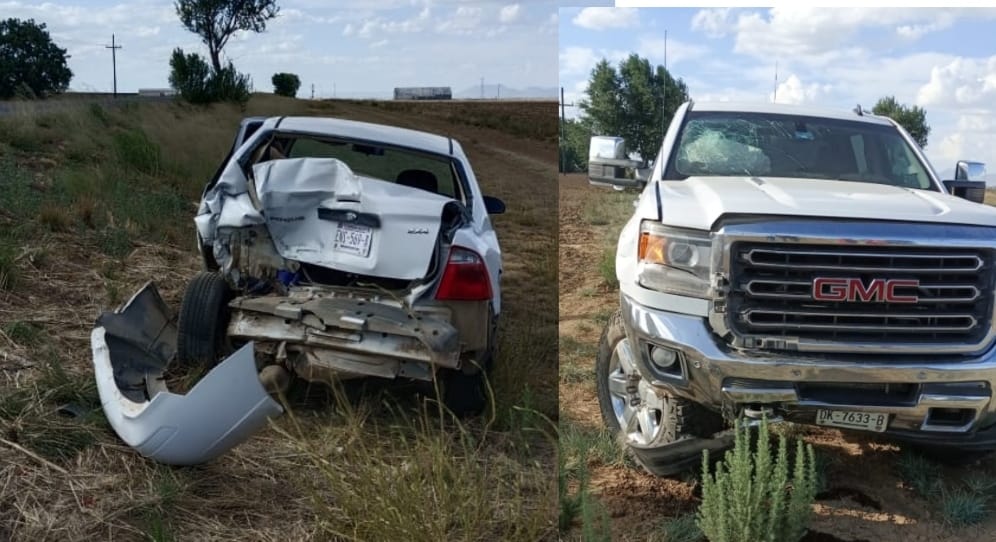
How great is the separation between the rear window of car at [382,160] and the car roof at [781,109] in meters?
1.80

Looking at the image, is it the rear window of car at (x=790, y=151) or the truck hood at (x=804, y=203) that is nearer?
the truck hood at (x=804, y=203)

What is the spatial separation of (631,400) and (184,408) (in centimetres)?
213

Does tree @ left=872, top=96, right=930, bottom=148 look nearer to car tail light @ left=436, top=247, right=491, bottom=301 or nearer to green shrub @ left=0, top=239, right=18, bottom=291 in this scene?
car tail light @ left=436, top=247, right=491, bottom=301

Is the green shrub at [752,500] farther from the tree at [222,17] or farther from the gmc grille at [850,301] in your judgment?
the tree at [222,17]

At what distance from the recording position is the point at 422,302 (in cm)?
485

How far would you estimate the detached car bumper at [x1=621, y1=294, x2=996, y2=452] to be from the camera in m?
3.62

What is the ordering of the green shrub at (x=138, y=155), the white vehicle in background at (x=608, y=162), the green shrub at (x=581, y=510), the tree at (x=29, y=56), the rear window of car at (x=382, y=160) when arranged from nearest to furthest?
the green shrub at (x=581, y=510) → the white vehicle in background at (x=608, y=162) → the rear window of car at (x=382, y=160) → the green shrub at (x=138, y=155) → the tree at (x=29, y=56)

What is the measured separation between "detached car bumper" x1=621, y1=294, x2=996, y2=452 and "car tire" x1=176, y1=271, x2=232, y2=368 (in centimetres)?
269

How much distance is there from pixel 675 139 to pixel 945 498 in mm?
2274

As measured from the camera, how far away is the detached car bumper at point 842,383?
3615 millimetres

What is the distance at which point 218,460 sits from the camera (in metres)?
4.43

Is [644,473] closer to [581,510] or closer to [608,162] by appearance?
[581,510]

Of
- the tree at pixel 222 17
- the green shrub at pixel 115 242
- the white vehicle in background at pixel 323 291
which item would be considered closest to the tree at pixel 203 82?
the tree at pixel 222 17

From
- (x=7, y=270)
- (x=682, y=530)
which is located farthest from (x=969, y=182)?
(x=7, y=270)
